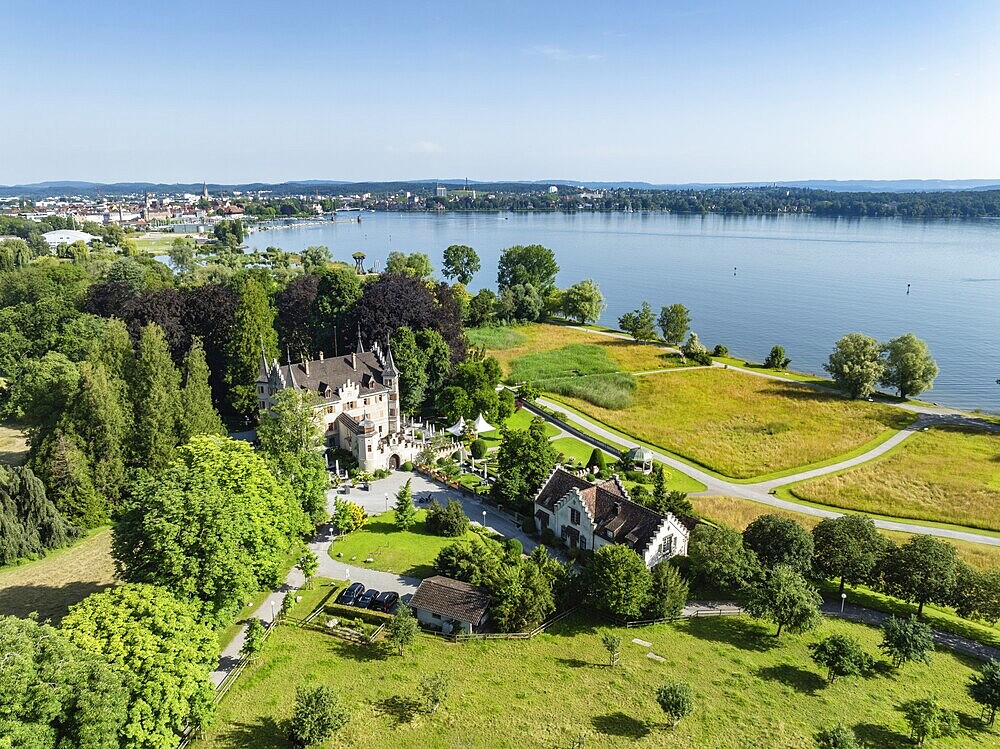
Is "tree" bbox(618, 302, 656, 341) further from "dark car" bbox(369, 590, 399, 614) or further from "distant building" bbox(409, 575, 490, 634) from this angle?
"dark car" bbox(369, 590, 399, 614)

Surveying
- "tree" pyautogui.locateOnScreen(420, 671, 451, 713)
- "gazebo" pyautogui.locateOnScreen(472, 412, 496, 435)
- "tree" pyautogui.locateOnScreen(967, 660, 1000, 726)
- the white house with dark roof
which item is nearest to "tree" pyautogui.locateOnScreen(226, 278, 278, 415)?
"gazebo" pyautogui.locateOnScreen(472, 412, 496, 435)

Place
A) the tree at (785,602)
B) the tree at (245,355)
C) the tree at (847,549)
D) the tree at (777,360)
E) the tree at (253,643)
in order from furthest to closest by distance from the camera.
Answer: the tree at (777,360) → the tree at (245,355) → the tree at (847,549) → the tree at (785,602) → the tree at (253,643)

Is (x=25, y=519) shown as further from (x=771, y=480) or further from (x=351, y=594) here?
(x=771, y=480)

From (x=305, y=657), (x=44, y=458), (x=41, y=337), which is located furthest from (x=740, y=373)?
(x=41, y=337)

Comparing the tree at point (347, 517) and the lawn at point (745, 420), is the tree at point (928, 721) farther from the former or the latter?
the tree at point (347, 517)

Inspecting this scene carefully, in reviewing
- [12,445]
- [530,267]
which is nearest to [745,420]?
[530,267]

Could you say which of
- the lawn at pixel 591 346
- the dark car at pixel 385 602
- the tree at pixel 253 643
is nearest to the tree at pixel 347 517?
the dark car at pixel 385 602
